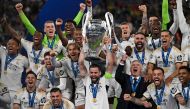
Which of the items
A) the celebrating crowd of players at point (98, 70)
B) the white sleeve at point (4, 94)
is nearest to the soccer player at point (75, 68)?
the celebrating crowd of players at point (98, 70)

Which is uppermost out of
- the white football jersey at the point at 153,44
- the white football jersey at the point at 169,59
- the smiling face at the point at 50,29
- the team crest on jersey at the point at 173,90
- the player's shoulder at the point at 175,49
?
the smiling face at the point at 50,29

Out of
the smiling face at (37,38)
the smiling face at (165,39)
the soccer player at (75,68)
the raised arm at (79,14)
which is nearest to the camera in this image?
the smiling face at (165,39)

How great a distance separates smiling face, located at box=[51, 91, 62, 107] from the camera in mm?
13664

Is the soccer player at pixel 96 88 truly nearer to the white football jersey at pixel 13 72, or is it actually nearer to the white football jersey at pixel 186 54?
the white football jersey at pixel 186 54

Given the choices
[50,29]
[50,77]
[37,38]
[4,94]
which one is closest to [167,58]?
[50,77]

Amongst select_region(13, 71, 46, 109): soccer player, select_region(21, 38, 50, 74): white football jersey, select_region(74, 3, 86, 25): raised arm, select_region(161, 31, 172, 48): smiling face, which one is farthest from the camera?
select_region(74, 3, 86, 25): raised arm

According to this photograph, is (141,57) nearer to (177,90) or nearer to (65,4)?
(177,90)

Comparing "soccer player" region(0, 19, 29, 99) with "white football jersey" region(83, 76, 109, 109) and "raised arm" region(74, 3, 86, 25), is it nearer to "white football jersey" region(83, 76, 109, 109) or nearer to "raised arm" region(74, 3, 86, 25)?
"raised arm" region(74, 3, 86, 25)

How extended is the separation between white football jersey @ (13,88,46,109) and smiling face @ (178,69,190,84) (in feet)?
7.61

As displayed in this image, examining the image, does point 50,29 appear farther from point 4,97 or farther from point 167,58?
point 167,58

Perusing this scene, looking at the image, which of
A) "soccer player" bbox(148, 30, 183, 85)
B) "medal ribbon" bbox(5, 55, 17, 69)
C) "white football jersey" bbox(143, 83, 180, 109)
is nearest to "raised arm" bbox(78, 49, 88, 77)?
"white football jersey" bbox(143, 83, 180, 109)

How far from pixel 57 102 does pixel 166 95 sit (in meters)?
1.70

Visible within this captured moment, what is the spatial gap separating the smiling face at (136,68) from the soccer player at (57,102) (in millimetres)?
1100

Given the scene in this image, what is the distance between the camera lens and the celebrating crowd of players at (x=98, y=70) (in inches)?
534
